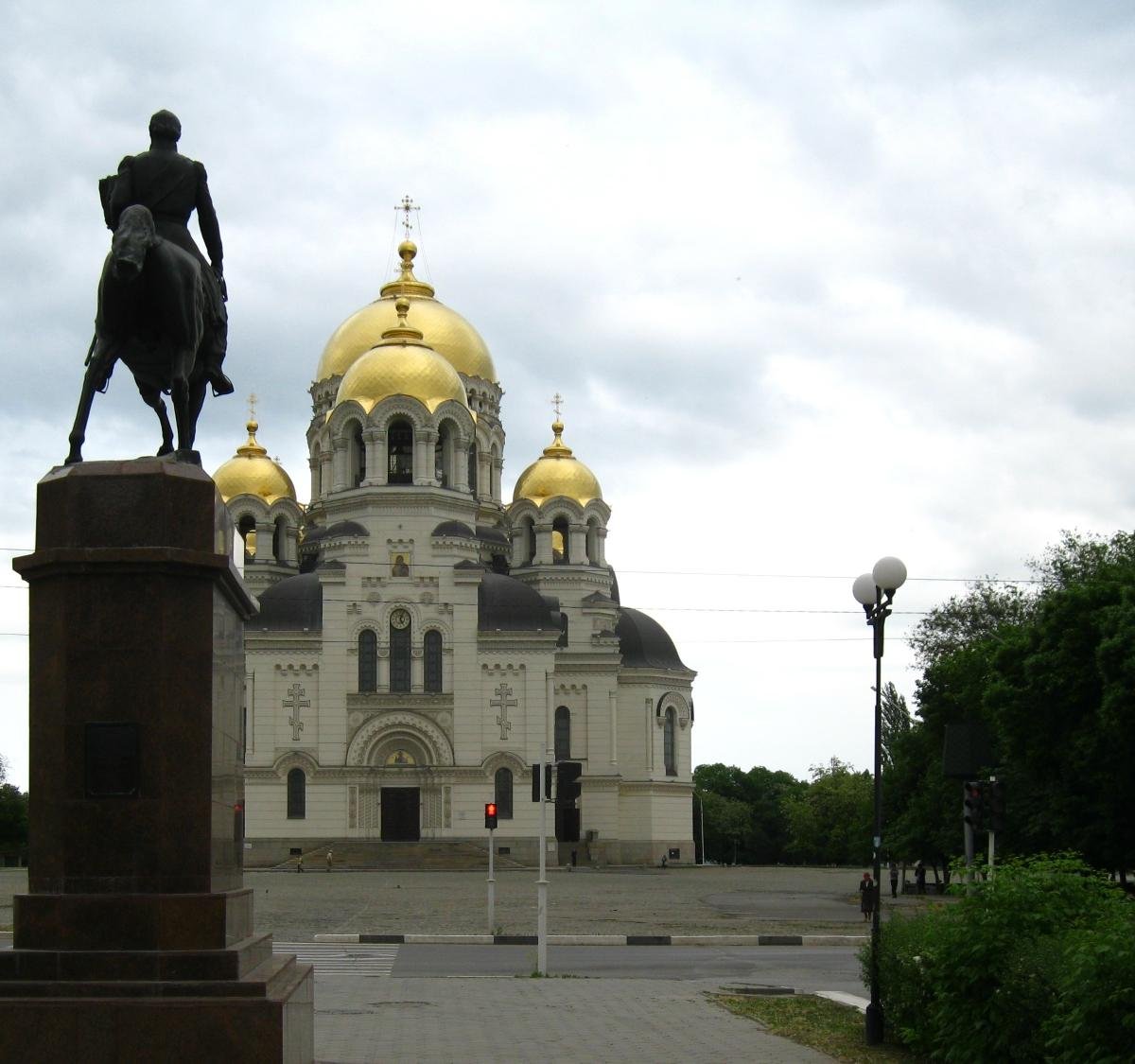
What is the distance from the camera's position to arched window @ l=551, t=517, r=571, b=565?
241 feet

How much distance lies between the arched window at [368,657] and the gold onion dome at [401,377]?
8.62 meters

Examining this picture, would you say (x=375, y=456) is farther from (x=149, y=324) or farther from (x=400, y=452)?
(x=149, y=324)

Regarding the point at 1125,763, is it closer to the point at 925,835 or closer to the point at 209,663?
the point at 925,835

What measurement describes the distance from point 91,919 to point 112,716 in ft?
3.82

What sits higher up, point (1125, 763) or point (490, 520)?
point (490, 520)

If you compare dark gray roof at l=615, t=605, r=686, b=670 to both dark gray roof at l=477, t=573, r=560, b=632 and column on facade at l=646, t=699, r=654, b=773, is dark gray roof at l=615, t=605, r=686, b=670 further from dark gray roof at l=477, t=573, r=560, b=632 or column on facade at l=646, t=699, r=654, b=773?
dark gray roof at l=477, t=573, r=560, b=632

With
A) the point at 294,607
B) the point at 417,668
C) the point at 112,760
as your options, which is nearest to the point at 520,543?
the point at 417,668

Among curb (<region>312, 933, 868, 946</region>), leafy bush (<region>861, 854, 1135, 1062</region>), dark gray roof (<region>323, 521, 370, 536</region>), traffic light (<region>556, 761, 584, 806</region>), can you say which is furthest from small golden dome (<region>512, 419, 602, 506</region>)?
leafy bush (<region>861, 854, 1135, 1062</region>)

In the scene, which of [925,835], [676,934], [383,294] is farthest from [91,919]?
[383,294]

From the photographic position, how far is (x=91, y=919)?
32.9 ft

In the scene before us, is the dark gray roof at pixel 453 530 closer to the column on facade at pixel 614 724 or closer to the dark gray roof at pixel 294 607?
the dark gray roof at pixel 294 607

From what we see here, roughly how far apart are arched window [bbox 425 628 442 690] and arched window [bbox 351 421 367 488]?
22.4 ft

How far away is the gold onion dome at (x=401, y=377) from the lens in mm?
67500

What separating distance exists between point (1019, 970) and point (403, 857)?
168 feet
